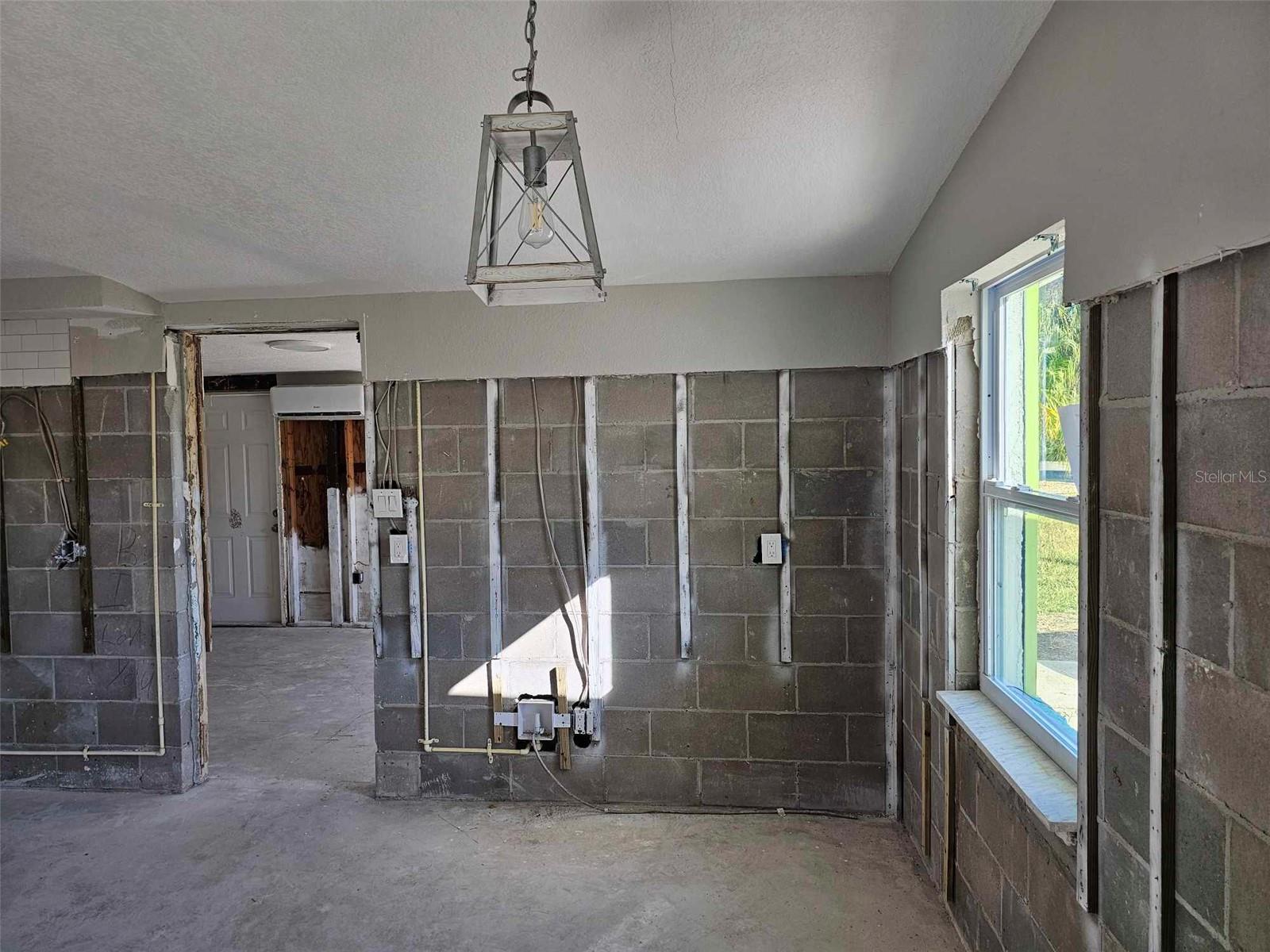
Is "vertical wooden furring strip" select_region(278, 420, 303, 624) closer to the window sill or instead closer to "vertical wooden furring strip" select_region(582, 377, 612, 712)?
"vertical wooden furring strip" select_region(582, 377, 612, 712)

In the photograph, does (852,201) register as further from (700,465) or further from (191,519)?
(191,519)

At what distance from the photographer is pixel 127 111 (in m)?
2.11

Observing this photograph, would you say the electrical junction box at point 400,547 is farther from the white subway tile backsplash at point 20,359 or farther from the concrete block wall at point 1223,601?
the concrete block wall at point 1223,601

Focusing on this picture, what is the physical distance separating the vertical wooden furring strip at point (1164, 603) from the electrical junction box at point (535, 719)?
103 inches

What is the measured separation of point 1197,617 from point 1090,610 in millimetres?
350

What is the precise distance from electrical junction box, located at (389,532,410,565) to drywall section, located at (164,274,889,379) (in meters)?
0.76

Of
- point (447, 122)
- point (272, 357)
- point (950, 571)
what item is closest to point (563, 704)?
point (950, 571)

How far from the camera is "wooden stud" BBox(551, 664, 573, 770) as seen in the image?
3.58 metres

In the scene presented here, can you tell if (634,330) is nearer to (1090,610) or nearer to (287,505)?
(1090,610)

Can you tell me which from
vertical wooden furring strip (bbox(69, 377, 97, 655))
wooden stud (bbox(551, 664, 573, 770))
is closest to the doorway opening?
vertical wooden furring strip (bbox(69, 377, 97, 655))

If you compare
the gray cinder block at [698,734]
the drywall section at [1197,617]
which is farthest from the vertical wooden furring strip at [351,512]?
the drywall section at [1197,617]

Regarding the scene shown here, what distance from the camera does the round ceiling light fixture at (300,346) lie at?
16.0ft

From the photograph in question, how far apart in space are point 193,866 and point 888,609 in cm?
309

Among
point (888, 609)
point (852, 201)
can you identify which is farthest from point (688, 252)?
point (888, 609)
